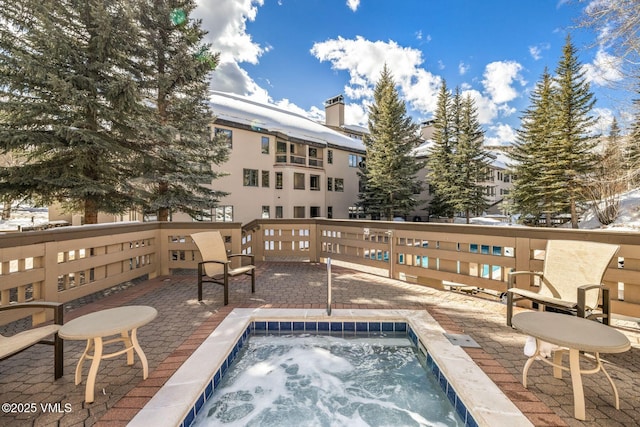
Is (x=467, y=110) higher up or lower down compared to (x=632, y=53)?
higher up

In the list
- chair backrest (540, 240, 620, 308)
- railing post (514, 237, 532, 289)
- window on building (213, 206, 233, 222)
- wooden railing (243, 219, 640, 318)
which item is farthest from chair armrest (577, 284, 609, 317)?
window on building (213, 206, 233, 222)

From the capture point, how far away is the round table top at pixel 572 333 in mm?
1897

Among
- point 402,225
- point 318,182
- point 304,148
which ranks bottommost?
point 402,225

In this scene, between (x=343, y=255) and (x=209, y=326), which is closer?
(x=209, y=326)

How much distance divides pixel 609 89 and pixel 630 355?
6888 mm

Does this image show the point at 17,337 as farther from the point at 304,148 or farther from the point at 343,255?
the point at 304,148

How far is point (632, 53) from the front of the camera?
19.8 feet

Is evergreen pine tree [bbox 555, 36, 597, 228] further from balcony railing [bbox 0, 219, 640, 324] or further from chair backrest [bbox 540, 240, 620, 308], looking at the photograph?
chair backrest [bbox 540, 240, 620, 308]

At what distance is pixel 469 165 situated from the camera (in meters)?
21.4

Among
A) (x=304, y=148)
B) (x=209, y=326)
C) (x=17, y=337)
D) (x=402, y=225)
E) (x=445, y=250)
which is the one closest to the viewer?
(x=17, y=337)

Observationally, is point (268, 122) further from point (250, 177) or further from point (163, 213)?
point (163, 213)

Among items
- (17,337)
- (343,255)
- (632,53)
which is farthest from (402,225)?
(632,53)

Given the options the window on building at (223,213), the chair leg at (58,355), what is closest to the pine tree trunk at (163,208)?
the window on building at (223,213)

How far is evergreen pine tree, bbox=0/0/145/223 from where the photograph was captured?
6.63m
